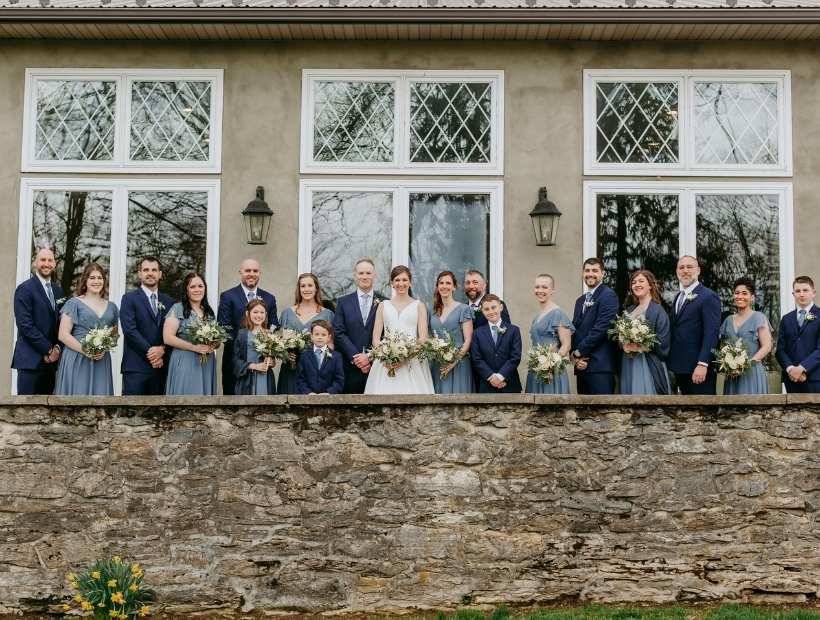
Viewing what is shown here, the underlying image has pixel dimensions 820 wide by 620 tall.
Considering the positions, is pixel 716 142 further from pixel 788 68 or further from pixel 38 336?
pixel 38 336

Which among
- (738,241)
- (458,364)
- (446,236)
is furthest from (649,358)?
(446,236)

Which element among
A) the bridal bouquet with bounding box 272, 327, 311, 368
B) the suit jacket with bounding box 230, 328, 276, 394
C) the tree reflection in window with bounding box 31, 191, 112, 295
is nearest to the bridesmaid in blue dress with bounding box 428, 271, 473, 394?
the bridal bouquet with bounding box 272, 327, 311, 368

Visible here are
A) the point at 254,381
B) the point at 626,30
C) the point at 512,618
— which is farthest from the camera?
the point at 626,30

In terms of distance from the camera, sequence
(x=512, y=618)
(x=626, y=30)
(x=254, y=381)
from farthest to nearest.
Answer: (x=626, y=30), (x=254, y=381), (x=512, y=618)

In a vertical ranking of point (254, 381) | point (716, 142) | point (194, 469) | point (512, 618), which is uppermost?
point (716, 142)

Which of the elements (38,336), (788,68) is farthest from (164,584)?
(788,68)

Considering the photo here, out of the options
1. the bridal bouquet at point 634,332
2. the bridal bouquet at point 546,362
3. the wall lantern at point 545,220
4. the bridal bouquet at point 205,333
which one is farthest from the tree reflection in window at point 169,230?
the bridal bouquet at point 634,332

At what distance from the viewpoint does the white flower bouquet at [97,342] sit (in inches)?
368

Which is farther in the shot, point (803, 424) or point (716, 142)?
point (716, 142)

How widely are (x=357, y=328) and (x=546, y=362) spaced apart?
1.79m

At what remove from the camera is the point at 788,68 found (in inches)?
449

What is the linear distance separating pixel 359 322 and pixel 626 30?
4.12 metres

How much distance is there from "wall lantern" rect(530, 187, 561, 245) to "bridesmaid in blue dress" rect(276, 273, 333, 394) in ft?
8.30

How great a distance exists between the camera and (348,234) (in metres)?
11.4
